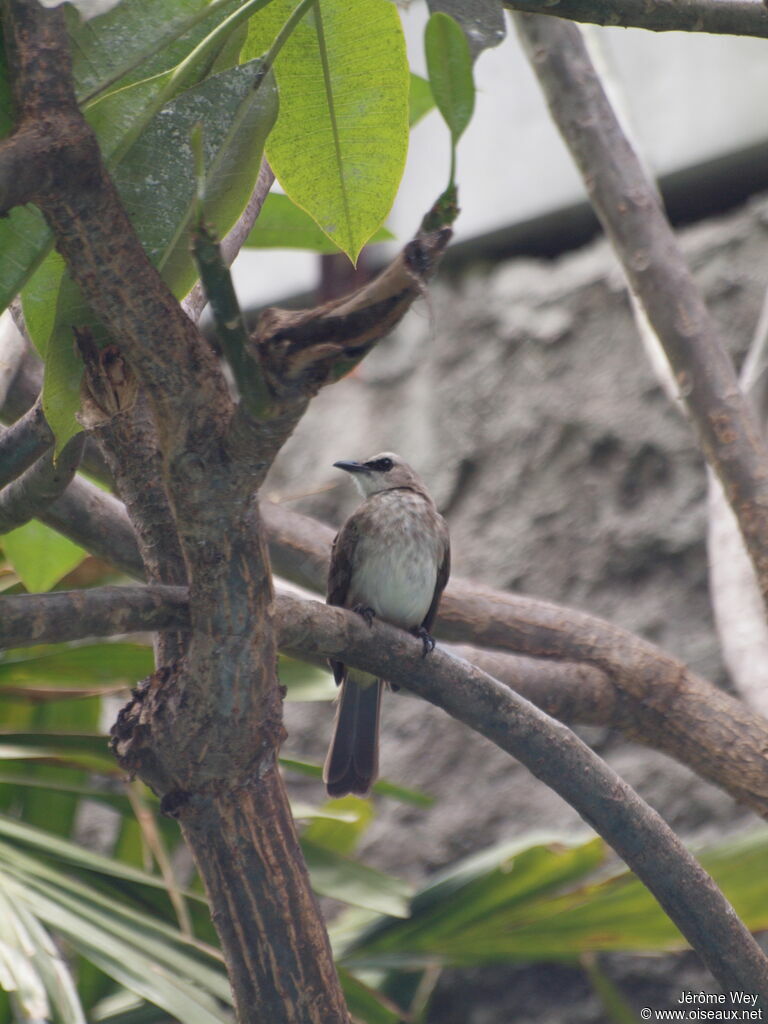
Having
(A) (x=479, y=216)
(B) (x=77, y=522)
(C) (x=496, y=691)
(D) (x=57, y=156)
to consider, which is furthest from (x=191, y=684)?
→ (A) (x=479, y=216)

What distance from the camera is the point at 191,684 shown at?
1500 mm

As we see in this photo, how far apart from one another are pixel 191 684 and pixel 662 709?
4.87ft

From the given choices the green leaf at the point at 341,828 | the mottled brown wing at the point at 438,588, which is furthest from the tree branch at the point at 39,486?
the green leaf at the point at 341,828

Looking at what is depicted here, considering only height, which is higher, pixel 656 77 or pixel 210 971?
pixel 656 77

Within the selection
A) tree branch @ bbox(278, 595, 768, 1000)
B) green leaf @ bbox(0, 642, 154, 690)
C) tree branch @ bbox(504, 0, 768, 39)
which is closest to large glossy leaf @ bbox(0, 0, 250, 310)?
tree branch @ bbox(504, 0, 768, 39)

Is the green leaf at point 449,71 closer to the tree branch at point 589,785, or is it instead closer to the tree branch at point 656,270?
the tree branch at point 589,785

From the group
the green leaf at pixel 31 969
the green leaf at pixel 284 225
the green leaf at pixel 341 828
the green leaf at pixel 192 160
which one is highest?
the green leaf at pixel 284 225

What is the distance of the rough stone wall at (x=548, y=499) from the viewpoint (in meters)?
4.11

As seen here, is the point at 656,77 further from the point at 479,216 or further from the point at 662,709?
the point at 662,709

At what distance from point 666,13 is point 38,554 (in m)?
1.64

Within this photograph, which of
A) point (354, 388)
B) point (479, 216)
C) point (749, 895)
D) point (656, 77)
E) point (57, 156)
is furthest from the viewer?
point (354, 388)

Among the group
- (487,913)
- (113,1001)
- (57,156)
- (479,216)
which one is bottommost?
(113,1001)

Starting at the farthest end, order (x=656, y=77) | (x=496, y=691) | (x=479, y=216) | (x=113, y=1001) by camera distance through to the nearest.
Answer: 1. (x=479, y=216)
2. (x=656, y=77)
3. (x=113, y=1001)
4. (x=496, y=691)

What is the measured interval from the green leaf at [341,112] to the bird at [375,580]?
4.69 feet
